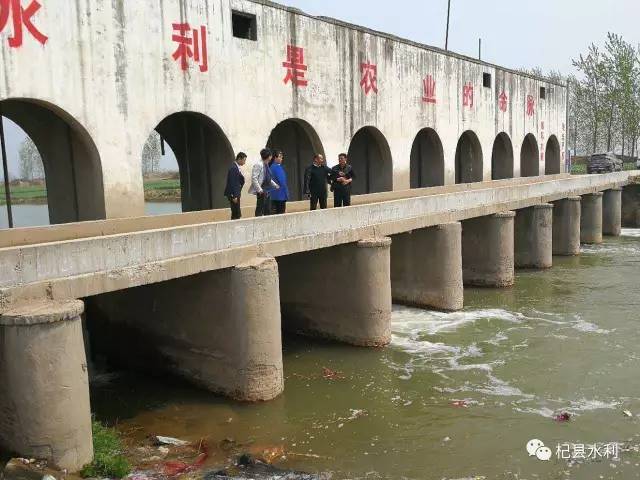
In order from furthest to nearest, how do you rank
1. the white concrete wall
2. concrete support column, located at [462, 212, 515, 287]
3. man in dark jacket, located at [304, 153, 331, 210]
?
1. concrete support column, located at [462, 212, 515, 287]
2. man in dark jacket, located at [304, 153, 331, 210]
3. the white concrete wall

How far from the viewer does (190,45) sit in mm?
14414

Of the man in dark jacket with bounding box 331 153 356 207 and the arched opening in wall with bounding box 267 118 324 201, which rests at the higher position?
the arched opening in wall with bounding box 267 118 324 201

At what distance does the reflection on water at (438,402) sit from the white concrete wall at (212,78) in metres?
5.01

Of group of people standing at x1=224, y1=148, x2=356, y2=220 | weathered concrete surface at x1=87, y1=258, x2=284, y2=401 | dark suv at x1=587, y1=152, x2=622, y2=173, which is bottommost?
weathered concrete surface at x1=87, y1=258, x2=284, y2=401

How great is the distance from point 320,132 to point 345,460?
11.3 meters

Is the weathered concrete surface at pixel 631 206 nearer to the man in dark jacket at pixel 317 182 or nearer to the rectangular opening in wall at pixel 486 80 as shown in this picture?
the rectangular opening in wall at pixel 486 80

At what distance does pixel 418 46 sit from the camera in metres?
22.4

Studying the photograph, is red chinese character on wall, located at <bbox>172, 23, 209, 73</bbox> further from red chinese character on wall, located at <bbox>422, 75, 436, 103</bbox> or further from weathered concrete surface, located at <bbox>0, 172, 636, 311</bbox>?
red chinese character on wall, located at <bbox>422, 75, 436, 103</bbox>

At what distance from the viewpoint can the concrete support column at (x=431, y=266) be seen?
1560cm

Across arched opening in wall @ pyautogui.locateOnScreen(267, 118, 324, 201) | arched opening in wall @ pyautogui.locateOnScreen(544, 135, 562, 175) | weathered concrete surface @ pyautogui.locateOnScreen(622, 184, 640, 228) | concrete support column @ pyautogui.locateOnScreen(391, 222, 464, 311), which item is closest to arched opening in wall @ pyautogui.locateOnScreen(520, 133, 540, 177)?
arched opening in wall @ pyautogui.locateOnScreen(544, 135, 562, 175)

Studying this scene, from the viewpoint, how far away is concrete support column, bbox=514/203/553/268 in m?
21.1

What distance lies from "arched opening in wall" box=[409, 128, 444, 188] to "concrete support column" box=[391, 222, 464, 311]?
29.2 ft

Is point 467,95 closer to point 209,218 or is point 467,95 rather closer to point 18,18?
point 209,218

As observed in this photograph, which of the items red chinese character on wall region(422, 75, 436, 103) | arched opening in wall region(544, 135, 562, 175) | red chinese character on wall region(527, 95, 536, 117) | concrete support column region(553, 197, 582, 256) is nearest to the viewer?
red chinese character on wall region(422, 75, 436, 103)
